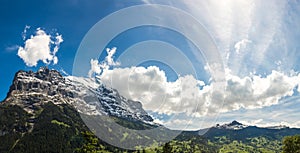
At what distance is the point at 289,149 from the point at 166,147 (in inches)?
1447

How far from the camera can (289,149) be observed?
8338 cm

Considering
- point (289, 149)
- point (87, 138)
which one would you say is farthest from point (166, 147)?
point (87, 138)

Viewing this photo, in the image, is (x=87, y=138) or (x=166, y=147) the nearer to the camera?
(x=87, y=138)

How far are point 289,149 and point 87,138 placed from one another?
64.1m

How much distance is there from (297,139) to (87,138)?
2725 inches

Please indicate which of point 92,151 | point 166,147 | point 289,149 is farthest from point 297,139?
point 92,151

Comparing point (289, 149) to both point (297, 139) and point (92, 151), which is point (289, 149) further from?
point (92, 151)

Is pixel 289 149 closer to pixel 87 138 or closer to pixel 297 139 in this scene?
pixel 297 139

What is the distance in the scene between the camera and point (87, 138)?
159ft

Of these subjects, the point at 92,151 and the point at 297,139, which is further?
the point at 297,139

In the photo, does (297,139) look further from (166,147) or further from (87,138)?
(87,138)

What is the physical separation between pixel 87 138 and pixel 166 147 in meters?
43.3

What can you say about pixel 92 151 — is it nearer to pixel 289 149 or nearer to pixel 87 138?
pixel 87 138

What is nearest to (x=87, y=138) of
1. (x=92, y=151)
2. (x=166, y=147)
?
(x=92, y=151)
